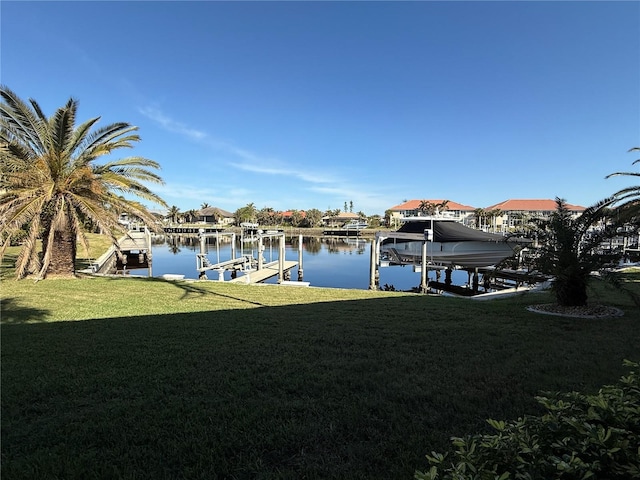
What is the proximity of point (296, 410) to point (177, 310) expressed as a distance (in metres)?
4.98

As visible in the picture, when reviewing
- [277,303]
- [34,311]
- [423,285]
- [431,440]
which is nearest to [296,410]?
[431,440]

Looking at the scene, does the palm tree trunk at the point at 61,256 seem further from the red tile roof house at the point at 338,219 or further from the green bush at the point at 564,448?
the red tile roof house at the point at 338,219

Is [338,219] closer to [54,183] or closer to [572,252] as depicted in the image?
[54,183]

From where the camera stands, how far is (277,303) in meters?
8.73

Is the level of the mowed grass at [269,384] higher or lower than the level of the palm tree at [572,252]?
lower

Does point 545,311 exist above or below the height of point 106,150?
below

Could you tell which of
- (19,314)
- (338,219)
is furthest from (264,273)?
(338,219)

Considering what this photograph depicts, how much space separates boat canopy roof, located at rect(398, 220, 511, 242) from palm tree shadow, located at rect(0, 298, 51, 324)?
20174mm

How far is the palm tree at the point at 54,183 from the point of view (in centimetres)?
991

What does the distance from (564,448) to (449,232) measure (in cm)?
2336

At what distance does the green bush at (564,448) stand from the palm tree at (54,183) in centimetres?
1111

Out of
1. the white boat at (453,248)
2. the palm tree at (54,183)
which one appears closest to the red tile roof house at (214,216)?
the white boat at (453,248)

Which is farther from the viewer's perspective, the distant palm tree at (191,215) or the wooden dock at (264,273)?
the distant palm tree at (191,215)

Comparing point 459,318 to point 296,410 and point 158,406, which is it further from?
point 158,406
